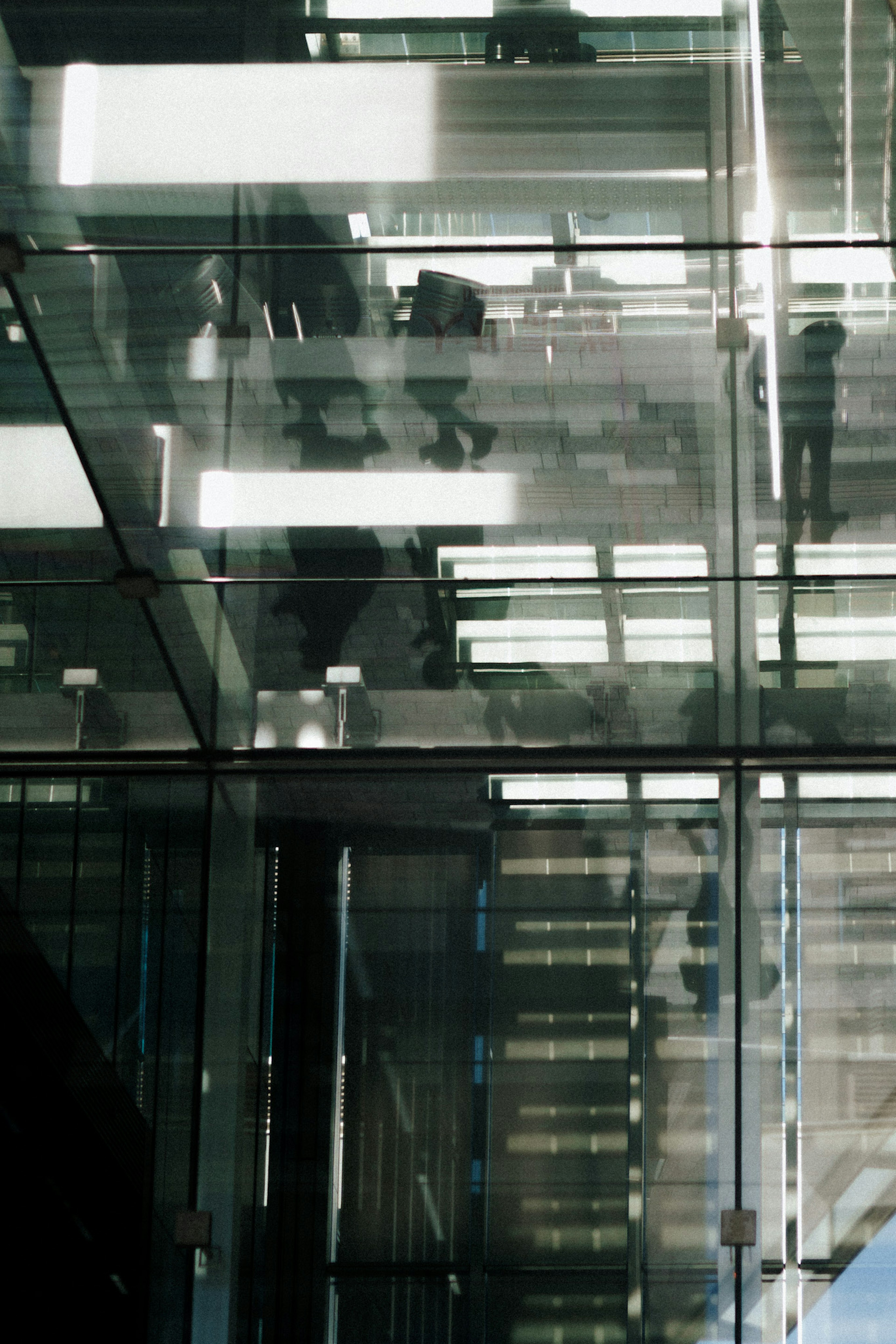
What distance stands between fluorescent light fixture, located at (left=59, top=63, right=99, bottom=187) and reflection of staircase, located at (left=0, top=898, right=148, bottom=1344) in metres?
2.73

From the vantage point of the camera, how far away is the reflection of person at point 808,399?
457 cm

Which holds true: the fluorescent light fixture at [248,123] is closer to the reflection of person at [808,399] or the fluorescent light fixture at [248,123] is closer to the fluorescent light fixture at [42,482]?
the fluorescent light fixture at [42,482]

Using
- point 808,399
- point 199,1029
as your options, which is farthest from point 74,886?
point 808,399

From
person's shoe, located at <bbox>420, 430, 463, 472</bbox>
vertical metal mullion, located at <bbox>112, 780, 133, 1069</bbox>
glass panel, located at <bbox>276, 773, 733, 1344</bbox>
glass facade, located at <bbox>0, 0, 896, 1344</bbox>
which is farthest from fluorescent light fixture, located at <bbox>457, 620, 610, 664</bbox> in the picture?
vertical metal mullion, located at <bbox>112, 780, 133, 1069</bbox>

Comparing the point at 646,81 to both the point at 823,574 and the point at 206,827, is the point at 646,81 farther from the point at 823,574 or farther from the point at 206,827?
the point at 206,827

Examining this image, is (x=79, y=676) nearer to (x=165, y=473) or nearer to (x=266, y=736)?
(x=266, y=736)

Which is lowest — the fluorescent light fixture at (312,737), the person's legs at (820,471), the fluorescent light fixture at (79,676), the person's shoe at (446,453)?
the fluorescent light fixture at (312,737)

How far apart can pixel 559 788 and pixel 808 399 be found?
1.77 meters

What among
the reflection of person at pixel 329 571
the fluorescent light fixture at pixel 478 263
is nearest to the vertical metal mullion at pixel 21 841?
the reflection of person at pixel 329 571

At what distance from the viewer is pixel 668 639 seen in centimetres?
539

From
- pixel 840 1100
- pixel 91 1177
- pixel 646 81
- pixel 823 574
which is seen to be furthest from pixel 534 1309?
pixel 646 81

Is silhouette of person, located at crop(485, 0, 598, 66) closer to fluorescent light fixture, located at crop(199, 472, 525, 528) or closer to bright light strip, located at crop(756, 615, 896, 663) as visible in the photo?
fluorescent light fixture, located at crop(199, 472, 525, 528)

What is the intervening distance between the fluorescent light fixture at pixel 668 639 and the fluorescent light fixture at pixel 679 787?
1.60 ft

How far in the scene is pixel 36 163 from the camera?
434 centimetres
